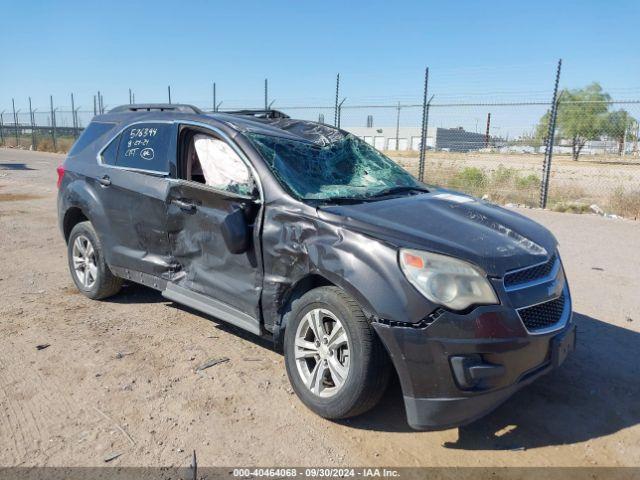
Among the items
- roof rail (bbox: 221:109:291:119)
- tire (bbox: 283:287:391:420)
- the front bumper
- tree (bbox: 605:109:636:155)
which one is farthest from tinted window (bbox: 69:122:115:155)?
tree (bbox: 605:109:636:155)

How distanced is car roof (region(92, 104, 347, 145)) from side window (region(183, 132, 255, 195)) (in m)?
0.14

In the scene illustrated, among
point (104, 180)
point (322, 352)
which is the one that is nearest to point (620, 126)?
point (104, 180)

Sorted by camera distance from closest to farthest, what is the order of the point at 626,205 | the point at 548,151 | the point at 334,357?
the point at 334,357 → the point at 626,205 → the point at 548,151

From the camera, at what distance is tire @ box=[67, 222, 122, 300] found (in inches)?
196

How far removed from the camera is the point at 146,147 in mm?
4566

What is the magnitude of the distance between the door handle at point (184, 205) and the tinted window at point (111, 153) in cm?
114

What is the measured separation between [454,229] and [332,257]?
76cm

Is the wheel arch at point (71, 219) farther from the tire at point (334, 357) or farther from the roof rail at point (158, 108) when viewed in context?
the tire at point (334, 357)

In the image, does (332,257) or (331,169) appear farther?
(331,169)

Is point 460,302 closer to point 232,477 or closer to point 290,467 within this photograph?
point 290,467

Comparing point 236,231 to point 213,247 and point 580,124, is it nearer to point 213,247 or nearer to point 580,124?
point 213,247

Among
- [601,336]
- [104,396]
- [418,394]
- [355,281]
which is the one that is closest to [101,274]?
[104,396]

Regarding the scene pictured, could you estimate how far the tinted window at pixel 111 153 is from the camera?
489 cm

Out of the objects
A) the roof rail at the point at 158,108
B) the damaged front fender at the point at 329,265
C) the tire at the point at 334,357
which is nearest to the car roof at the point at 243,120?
the roof rail at the point at 158,108
